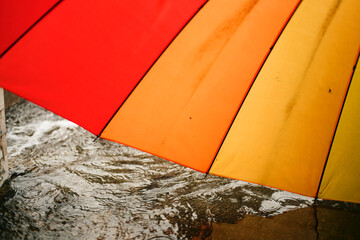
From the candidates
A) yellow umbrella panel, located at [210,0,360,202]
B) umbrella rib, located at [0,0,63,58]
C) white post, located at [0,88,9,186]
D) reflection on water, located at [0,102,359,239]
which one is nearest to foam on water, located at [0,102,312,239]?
reflection on water, located at [0,102,359,239]

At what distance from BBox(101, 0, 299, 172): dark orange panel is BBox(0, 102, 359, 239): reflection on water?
1.14m

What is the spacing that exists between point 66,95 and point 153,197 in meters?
1.62

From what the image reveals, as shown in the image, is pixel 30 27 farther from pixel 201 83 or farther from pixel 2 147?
pixel 2 147

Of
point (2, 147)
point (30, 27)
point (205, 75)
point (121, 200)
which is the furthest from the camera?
→ point (121, 200)

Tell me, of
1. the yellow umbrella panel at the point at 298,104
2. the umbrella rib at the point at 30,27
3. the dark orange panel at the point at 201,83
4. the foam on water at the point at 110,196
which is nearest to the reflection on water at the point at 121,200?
the foam on water at the point at 110,196

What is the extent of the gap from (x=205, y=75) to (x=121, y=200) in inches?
67.5

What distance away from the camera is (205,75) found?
1.66 m

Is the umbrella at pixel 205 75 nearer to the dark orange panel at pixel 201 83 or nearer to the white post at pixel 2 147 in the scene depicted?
the dark orange panel at pixel 201 83

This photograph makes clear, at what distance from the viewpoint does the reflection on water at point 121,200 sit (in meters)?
2.45

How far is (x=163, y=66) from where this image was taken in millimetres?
1647

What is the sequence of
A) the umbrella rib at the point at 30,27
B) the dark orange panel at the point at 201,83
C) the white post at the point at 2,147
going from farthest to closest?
the white post at the point at 2,147
the dark orange panel at the point at 201,83
the umbrella rib at the point at 30,27

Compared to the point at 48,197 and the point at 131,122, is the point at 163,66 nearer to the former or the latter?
the point at 131,122

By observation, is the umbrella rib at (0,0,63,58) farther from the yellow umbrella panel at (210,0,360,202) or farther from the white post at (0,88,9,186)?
the yellow umbrella panel at (210,0,360,202)

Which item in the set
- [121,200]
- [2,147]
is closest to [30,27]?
[2,147]
